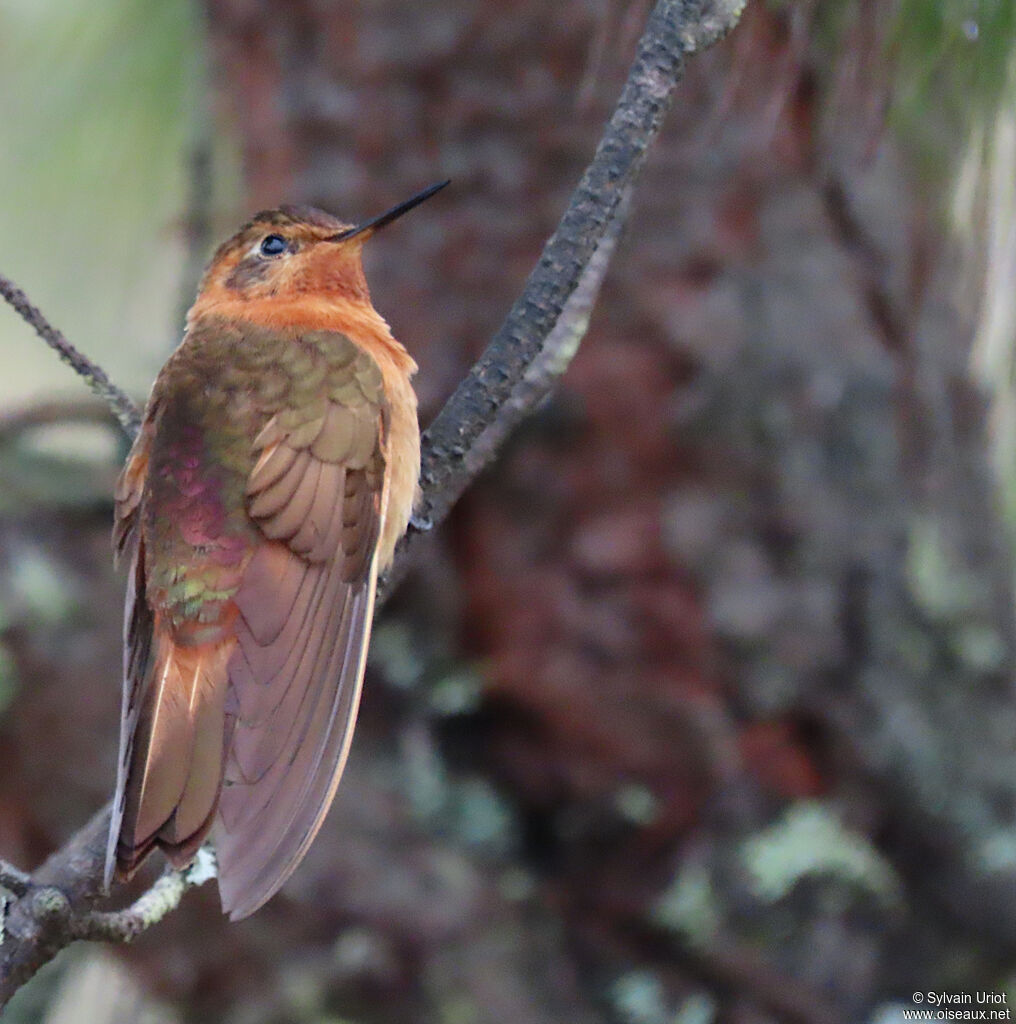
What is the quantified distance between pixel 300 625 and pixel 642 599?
1420 millimetres

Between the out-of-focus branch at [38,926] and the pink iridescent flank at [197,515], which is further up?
the pink iridescent flank at [197,515]

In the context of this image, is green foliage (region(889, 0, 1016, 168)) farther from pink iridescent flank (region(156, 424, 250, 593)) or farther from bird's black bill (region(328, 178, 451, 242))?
pink iridescent flank (region(156, 424, 250, 593))

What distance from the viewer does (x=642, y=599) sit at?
12.5ft

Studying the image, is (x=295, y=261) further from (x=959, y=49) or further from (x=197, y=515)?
(x=959, y=49)

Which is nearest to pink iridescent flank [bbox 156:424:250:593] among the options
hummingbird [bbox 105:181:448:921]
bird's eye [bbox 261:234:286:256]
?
hummingbird [bbox 105:181:448:921]

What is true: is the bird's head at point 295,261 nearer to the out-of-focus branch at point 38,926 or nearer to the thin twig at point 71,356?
the thin twig at point 71,356

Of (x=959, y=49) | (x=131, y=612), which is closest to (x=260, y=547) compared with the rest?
(x=131, y=612)

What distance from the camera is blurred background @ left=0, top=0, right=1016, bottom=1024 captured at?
360cm

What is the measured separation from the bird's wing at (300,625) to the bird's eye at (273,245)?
0.47 meters

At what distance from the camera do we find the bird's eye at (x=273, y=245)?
3494 mm

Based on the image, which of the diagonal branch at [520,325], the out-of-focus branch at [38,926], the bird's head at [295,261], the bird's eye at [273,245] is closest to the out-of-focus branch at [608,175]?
the diagonal branch at [520,325]

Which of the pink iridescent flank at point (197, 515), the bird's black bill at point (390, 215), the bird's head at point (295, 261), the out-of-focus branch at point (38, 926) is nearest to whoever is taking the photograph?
the out-of-focus branch at point (38, 926)

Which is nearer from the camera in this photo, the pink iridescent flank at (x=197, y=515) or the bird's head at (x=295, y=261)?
the pink iridescent flank at (x=197, y=515)

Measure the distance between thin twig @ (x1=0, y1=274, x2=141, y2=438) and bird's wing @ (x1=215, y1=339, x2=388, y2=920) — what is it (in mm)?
338
